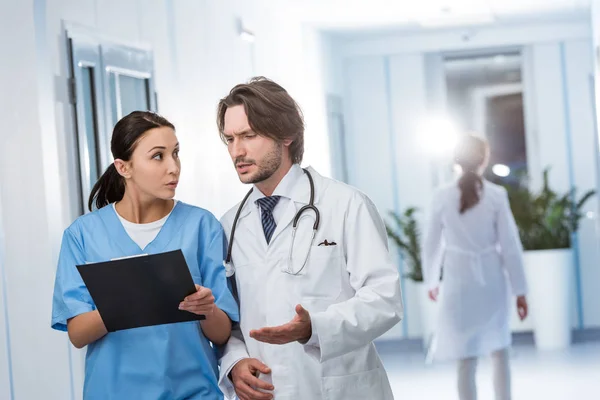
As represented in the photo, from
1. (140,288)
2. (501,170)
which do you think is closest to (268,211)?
(140,288)

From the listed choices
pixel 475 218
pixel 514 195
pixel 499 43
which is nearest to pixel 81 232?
pixel 475 218

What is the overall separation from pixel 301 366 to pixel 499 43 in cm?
661

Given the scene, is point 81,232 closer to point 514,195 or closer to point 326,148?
point 326,148

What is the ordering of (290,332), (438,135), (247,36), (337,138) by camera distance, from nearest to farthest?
(290,332), (247,36), (337,138), (438,135)

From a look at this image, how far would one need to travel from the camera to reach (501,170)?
8.63m

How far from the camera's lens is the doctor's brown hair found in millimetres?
2338

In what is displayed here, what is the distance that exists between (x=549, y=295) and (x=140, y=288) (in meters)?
6.06

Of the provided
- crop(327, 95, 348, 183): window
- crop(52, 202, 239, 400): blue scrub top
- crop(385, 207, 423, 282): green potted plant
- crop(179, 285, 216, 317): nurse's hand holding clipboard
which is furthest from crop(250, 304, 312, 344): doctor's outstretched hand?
crop(385, 207, 423, 282): green potted plant

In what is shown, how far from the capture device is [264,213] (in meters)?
2.42

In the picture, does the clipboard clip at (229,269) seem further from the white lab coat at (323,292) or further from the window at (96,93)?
the window at (96,93)

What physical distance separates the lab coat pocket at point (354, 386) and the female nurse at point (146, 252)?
279 millimetres

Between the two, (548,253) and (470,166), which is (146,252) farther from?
(548,253)

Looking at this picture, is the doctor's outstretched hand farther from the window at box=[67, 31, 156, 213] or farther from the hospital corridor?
the window at box=[67, 31, 156, 213]

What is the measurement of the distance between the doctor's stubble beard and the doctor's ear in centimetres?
→ 28
